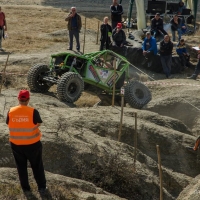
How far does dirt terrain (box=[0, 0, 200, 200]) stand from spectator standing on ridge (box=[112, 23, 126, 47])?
2.84 m

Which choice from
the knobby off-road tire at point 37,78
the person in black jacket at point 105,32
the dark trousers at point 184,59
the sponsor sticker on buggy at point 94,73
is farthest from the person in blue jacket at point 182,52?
the knobby off-road tire at point 37,78

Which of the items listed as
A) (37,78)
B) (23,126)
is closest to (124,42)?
(37,78)

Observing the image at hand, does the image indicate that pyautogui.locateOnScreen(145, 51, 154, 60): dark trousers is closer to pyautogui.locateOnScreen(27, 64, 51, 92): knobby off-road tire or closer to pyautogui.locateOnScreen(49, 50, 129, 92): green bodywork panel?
pyautogui.locateOnScreen(49, 50, 129, 92): green bodywork panel

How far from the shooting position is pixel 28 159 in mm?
8391

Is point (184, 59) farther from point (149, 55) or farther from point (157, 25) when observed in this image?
point (157, 25)

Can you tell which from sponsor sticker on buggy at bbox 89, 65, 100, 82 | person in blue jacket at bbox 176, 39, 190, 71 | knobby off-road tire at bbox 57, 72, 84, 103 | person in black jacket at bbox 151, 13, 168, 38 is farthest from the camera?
person in black jacket at bbox 151, 13, 168, 38

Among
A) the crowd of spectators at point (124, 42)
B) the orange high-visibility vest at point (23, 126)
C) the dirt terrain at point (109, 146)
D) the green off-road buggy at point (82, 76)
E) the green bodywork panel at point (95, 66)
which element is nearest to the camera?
the orange high-visibility vest at point (23, 126)

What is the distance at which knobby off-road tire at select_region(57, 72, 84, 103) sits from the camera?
14.5m

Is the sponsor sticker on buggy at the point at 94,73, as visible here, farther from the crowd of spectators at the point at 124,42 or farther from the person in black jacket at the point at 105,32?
the person in black jacket at the point at 105,32

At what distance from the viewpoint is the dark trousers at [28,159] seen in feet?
26.9

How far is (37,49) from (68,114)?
392 inches

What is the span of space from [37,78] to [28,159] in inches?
288

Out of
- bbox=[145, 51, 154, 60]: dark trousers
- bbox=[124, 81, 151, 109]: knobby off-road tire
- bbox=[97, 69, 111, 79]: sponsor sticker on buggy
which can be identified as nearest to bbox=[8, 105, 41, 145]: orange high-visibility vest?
bbox=[97, 69, 111, 79]: sponsor sticker on buggy

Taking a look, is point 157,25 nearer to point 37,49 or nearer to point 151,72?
point 151,72
